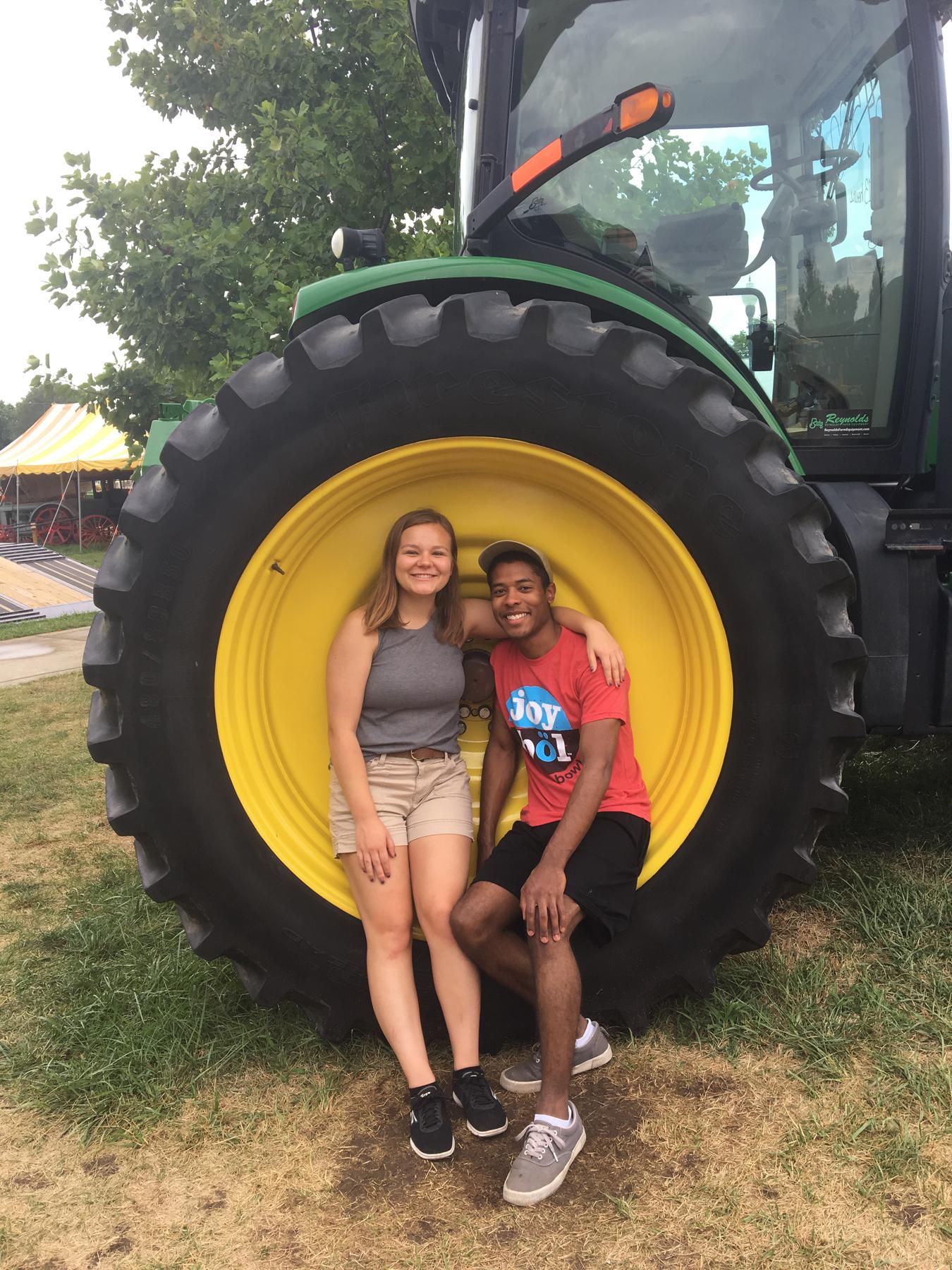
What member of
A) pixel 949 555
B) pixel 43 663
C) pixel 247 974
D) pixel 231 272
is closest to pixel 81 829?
pixel 247 974

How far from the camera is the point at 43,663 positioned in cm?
701

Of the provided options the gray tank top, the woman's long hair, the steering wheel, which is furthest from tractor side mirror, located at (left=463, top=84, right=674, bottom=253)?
the gray tank top

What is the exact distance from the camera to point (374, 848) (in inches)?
77.7

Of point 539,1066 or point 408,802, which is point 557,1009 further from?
point 408,802

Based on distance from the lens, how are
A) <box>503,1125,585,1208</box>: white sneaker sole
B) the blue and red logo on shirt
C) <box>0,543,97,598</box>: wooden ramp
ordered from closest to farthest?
1. <box>503,1125,585,1208</box>: white sneaker sole
2. the blue and red logo on shirt
3. <box>0,543,97,598</box>: wooden ramp

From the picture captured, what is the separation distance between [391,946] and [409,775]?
351 millimetres

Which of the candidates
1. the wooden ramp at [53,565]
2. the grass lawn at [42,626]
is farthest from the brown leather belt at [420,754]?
the wooden ramp at [53,565]

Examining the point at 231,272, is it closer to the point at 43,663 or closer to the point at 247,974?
the point at 43,663

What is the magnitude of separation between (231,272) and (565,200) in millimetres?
6138

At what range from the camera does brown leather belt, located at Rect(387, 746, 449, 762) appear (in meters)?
2.10

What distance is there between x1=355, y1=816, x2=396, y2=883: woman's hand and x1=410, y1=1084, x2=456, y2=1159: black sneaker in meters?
0.41

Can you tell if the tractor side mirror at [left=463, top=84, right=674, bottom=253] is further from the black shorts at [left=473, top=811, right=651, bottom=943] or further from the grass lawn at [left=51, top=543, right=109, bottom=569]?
the grass lawn at [left=51, top=543, right=109, bottom=569]

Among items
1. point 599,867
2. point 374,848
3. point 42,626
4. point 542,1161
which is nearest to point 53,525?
point 42,626

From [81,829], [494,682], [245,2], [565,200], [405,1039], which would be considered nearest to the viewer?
[405,1039]
